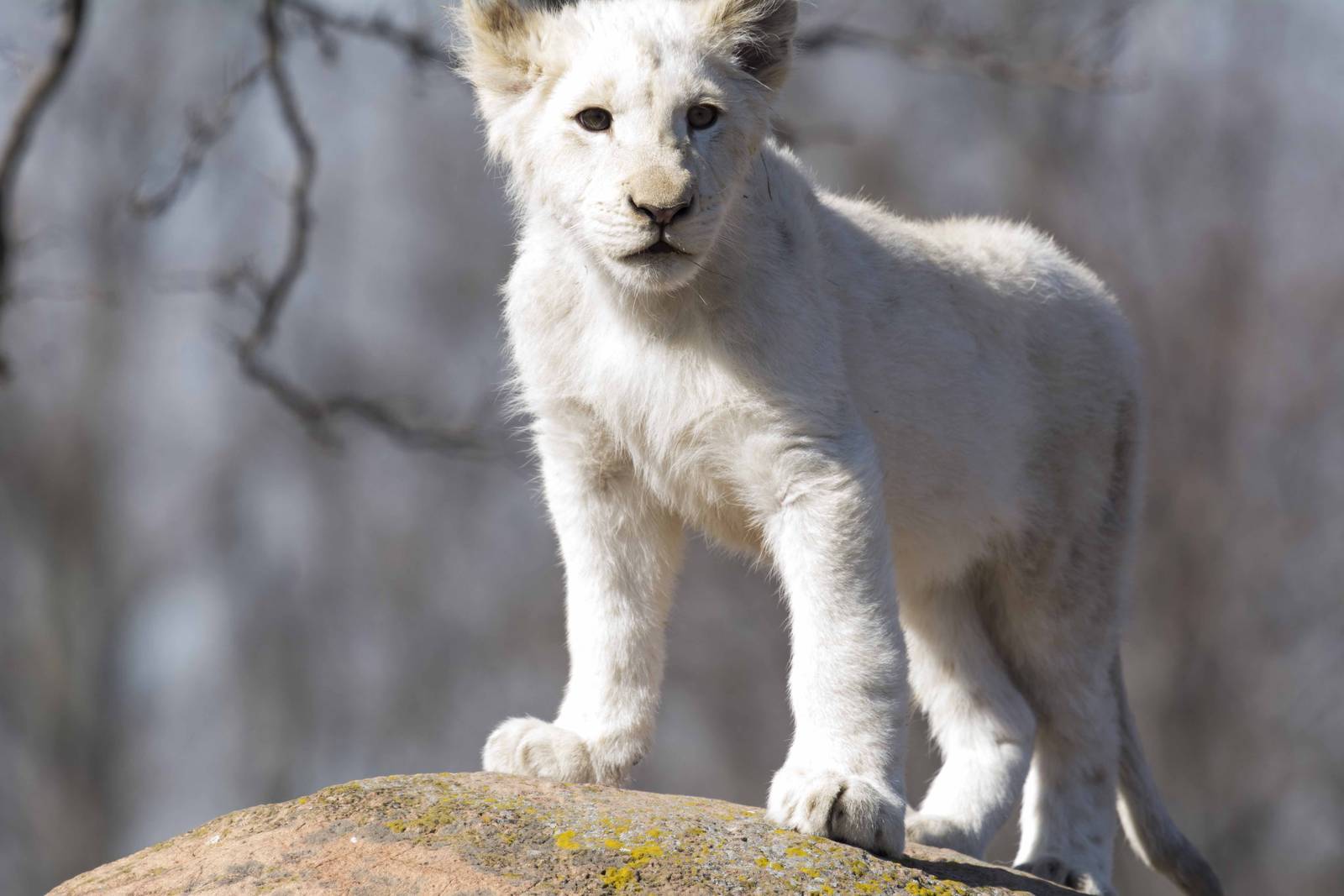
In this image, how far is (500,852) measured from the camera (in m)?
4.06

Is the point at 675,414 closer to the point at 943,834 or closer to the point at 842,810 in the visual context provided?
the point at 842,810

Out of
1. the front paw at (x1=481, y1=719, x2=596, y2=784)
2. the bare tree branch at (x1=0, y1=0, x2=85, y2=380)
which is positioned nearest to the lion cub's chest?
the front paw at (x1=481, y1=719, x2=596, y2=784)

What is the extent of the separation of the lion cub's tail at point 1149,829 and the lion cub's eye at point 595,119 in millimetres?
3048

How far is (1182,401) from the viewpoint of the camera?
66.6 feet

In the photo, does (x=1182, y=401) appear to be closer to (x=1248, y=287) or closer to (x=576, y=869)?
Result: (x=1248, y=287)

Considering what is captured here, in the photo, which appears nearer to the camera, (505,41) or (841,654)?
(841,654)

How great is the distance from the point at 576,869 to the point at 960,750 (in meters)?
2.34

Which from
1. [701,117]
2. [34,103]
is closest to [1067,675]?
[701,117]

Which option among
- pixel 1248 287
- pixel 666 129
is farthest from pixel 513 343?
pixel 1248 287

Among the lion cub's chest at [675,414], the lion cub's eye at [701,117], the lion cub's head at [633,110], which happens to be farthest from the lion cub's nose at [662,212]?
the lion cub's chest at [675,414]

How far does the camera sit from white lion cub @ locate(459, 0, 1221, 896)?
4.57 metres

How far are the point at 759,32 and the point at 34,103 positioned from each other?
147 inches

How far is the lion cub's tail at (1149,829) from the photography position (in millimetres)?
6379

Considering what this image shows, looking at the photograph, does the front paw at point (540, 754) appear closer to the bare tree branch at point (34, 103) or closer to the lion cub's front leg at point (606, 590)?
the lion cub's front leg at point (606, 590)
